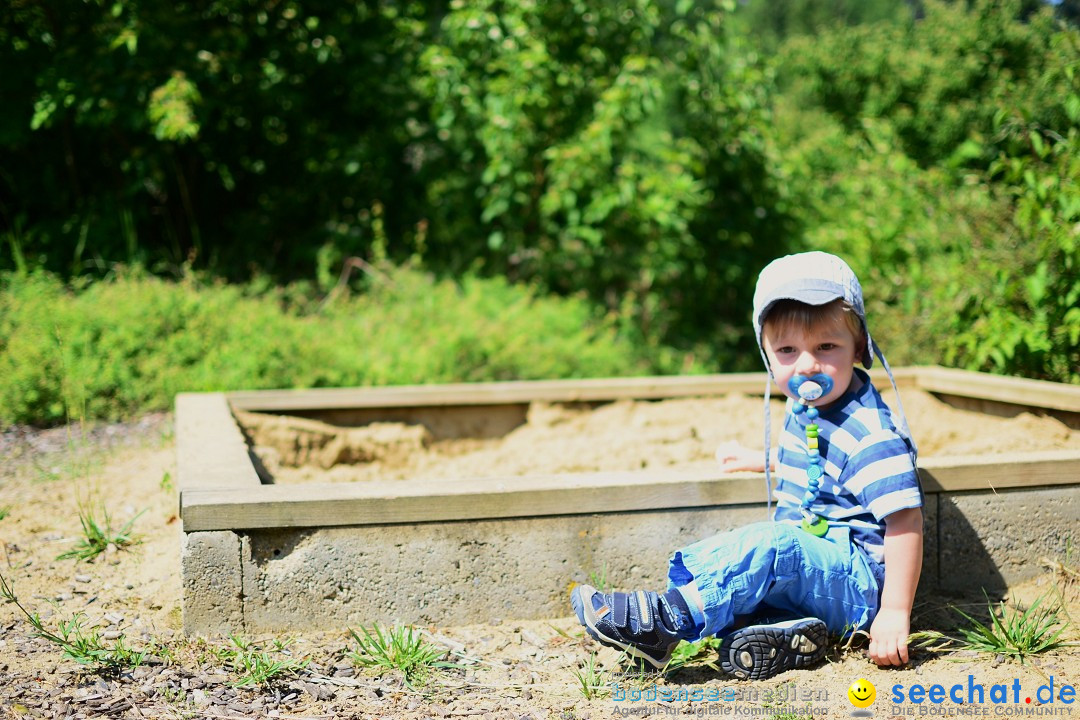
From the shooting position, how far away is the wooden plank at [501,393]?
14.3 ft

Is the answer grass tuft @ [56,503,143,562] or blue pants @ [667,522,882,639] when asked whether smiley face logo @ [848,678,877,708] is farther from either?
grass tuft @ [56,503,143,562]

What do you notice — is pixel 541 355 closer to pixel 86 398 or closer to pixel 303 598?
pixel 86 398

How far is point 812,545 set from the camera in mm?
2459

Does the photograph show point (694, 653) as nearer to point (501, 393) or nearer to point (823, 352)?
point (823, 352)

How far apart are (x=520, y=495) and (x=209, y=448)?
3.81ft

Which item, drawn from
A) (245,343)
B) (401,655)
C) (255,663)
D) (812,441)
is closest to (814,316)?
(812,441)

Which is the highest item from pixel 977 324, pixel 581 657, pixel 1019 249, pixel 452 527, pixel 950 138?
pixel 950 138

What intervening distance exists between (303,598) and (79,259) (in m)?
5.07

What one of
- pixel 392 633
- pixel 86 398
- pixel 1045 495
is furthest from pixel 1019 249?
pixel 86 398

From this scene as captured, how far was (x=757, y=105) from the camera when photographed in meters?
7.65

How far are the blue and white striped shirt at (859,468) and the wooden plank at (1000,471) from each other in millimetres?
435

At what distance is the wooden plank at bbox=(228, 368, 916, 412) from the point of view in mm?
4344

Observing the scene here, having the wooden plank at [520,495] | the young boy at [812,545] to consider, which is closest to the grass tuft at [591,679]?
the young boy at [812,545]

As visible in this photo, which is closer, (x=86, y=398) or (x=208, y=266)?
(x=86, y=398)
